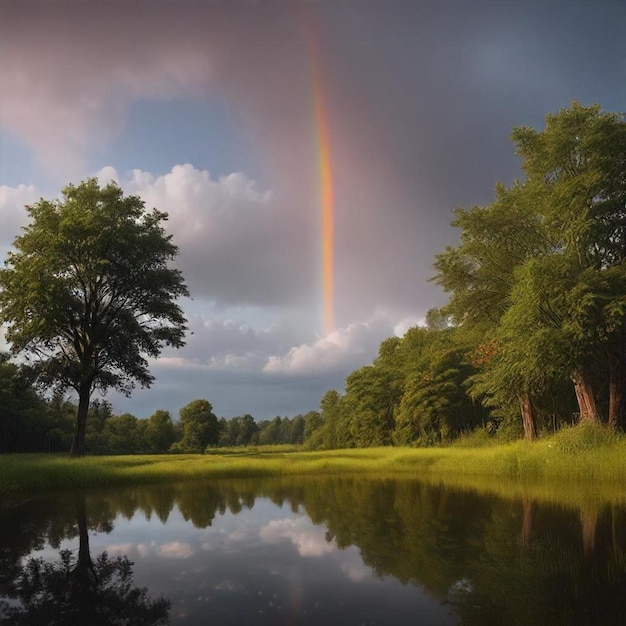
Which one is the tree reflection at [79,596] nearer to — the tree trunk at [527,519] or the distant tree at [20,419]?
the tree trunk at [527,519]

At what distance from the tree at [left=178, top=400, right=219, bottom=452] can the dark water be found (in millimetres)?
76034

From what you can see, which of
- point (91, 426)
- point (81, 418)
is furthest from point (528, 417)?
point (91, 426)

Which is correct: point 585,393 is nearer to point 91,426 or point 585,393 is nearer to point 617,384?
point 617,384

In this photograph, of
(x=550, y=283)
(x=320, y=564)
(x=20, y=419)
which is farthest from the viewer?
(x=20, y=419)

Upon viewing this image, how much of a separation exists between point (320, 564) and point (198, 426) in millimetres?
84710

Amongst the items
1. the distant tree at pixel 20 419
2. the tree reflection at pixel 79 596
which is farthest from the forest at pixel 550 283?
the distant tree at pixel 20 419

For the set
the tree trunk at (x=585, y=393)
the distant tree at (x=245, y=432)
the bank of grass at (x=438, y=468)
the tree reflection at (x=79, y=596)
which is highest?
the tree trunk at (x=585, y=393)

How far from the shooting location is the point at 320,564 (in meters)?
8.21

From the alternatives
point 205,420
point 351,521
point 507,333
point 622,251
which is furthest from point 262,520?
point 205,420

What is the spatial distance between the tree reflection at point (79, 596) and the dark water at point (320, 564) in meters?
0.03

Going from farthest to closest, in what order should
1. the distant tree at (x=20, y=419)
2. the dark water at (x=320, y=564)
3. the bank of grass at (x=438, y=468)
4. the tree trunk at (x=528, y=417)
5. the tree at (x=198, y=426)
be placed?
the tree at (x=198, y=426) → the distant tree at (x=20, y=419) → the tree trunk at (x=528, y=417) → the bank of grass at (x=438, y=468) → the dark water at (x=320, y=564)

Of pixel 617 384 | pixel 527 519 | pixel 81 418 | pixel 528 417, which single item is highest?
pixel 617 384

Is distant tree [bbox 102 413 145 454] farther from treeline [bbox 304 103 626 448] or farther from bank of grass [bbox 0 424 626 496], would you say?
treeline [bbox 304 103 626 448]

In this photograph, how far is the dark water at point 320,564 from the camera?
19.4 ft
